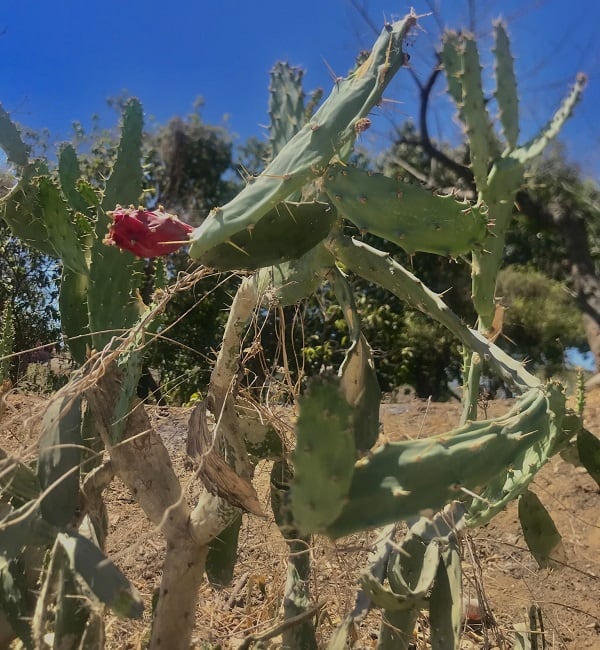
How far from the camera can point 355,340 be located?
50.5 inches

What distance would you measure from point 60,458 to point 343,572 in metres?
0.74

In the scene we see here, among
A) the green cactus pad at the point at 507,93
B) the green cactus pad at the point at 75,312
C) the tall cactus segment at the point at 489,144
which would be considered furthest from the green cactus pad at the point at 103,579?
the green cactus pad at the point at 507,93

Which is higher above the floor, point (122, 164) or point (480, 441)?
point (122, 164)

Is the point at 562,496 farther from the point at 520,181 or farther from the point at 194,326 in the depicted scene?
the point at 194,326

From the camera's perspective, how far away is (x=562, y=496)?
3.62 meters

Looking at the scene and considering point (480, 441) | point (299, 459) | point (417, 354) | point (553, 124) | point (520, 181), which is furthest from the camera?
point (417, 354)

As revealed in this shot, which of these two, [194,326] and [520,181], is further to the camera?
[194,326]

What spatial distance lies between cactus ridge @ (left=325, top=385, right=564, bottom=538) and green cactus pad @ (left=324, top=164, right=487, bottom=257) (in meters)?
0.35

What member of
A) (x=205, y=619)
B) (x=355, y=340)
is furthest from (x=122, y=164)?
(x=205, y=619)

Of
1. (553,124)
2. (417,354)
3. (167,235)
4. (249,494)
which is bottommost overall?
(249,494)

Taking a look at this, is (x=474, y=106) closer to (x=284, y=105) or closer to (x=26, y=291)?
(x=284, y=105)

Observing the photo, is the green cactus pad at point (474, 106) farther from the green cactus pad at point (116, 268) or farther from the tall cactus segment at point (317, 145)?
the green cactus pad at point (116, 268)

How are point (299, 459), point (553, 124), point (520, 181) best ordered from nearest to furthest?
point (299, 459) → point (520, 181) → point (553, 124)

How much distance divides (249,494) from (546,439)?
64 cm
